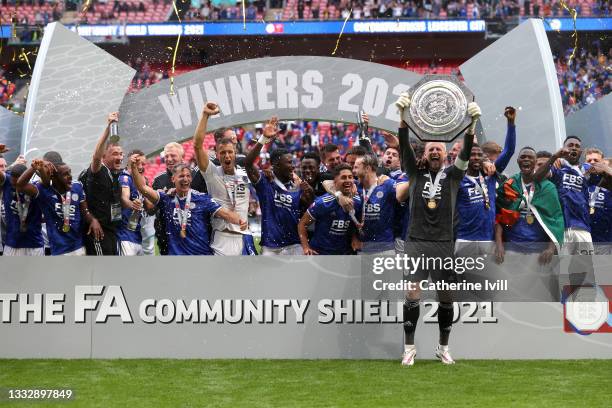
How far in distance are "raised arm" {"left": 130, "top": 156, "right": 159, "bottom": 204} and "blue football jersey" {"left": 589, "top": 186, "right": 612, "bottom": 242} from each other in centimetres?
473

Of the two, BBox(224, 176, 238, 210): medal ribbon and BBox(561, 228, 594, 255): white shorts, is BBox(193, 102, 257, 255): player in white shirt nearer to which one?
BBox(224, 176, 238, 210): medal ribbon

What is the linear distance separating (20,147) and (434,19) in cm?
2581

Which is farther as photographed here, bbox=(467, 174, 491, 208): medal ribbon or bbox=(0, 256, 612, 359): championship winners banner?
bbox=(467, 174, 491, 208): medal ribbon

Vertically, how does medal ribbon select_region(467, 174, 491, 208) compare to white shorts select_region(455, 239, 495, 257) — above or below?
above

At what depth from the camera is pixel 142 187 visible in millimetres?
8688

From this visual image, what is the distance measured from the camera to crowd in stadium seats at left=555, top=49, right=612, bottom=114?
102 ft

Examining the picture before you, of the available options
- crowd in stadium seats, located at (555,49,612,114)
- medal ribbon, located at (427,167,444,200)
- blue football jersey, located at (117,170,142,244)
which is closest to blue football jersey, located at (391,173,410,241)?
medal ribbon, located at (427,167,444,200)

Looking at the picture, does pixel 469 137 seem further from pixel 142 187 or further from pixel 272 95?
pixel 272 95

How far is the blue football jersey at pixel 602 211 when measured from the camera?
1037cm

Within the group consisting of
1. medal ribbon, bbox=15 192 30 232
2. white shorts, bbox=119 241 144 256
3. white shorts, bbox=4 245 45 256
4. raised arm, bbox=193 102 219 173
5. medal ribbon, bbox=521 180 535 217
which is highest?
raised arm, bbox=193 102 219 173

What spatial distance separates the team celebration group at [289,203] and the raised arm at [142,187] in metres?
0.01

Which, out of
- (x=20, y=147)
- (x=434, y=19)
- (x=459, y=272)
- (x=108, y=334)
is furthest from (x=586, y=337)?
(x=434, y=19)

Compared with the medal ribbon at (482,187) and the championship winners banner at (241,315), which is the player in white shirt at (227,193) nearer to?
the championship winners banner at (241,315)

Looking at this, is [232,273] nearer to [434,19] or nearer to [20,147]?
[20,147]
